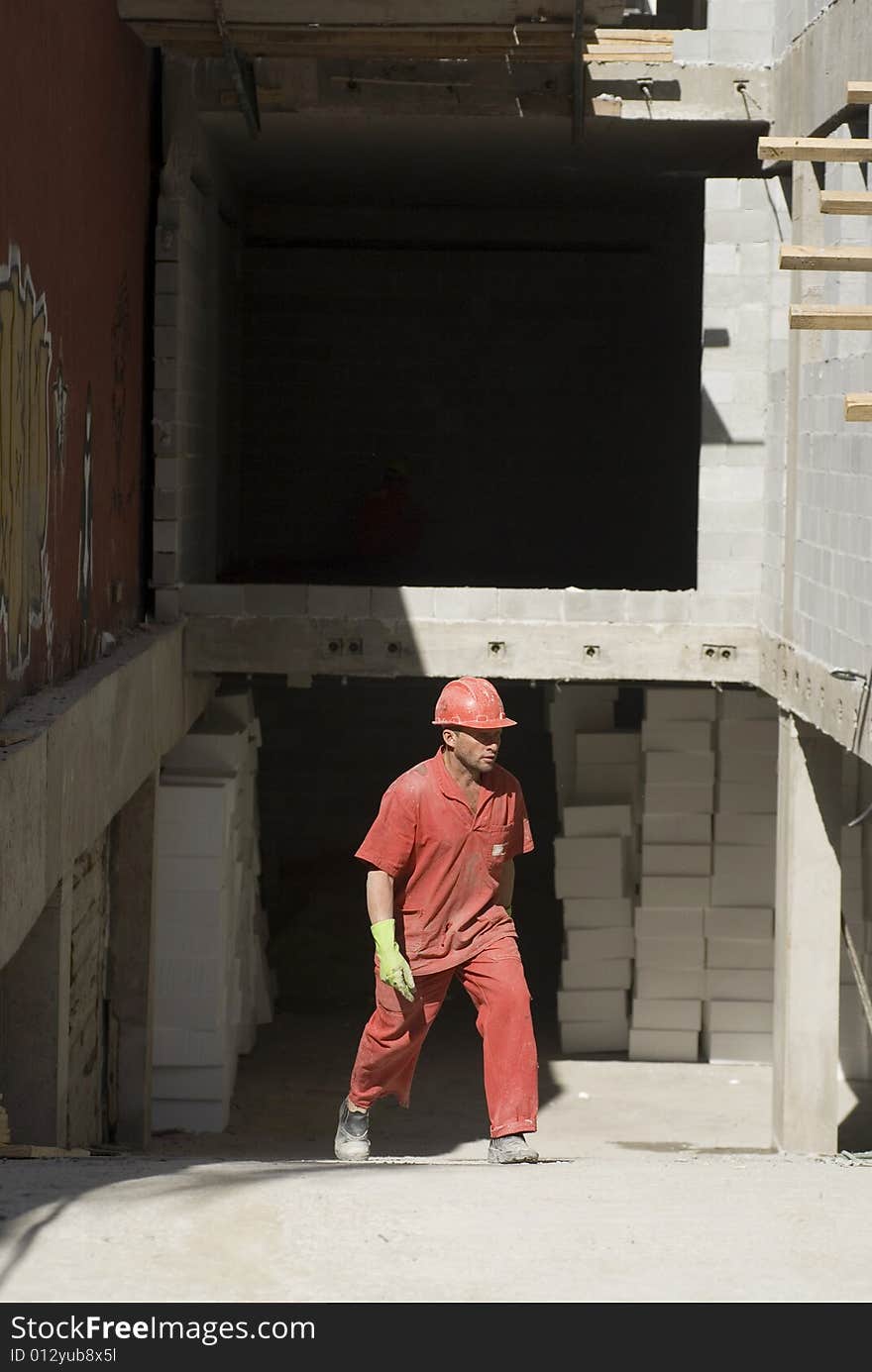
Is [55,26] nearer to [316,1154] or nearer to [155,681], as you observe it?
[155,681]

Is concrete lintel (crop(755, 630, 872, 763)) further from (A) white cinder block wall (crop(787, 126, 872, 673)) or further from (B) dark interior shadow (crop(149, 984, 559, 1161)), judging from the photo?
(B) dark interior shadow (crop(149, 984, 559, 1161))

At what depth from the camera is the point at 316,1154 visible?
1152cm

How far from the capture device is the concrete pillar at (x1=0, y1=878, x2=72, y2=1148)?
8.45 metres

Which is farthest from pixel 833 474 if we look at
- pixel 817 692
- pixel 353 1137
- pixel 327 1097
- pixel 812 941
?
pixel 327 1097

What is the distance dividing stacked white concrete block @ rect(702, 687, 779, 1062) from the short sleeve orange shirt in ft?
18.1

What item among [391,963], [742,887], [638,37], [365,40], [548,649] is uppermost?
[638,37]

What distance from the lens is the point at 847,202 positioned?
7.29m

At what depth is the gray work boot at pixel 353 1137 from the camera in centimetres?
902

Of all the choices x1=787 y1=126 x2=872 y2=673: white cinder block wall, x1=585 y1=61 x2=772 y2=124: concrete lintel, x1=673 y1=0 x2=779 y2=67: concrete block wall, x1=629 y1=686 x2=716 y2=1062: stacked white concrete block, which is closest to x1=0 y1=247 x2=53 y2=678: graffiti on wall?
x1=787 y1=126 x2=872 y2=673: white cinder block wall

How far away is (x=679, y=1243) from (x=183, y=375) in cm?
843

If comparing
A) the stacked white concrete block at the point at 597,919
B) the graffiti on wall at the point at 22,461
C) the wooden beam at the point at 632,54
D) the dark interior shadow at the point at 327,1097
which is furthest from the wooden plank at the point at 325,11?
the dark interior shadow at the point at 327,1097

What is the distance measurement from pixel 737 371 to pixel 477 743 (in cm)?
467

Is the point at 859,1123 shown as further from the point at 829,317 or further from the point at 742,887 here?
the point at 829,317

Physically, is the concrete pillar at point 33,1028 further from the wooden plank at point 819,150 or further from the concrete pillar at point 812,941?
the concrete pillar at point 812,941
